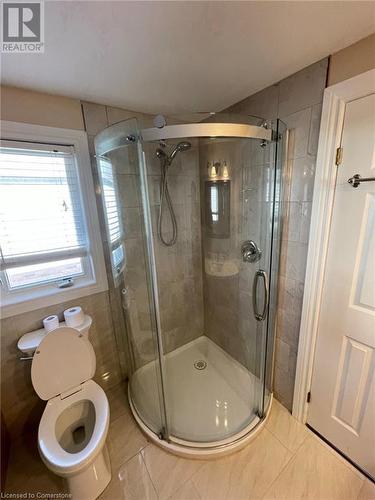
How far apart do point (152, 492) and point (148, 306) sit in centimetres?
100

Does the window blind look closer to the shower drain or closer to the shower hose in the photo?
the shower hose

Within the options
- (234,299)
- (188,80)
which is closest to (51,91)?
(188,80)

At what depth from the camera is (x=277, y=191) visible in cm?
133

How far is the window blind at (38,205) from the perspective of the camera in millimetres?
1274

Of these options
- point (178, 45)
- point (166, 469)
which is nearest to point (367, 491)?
point (166, 469)

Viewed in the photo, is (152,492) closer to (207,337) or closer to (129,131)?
(207,337)

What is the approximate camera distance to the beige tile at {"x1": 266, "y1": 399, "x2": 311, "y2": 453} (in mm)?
1373

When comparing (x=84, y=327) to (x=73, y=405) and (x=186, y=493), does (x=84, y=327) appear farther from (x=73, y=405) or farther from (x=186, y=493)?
(x=186, y=493)

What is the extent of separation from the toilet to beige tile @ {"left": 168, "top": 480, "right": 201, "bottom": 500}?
1.31 feet

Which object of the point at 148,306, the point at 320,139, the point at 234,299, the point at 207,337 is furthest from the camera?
the point at 207,337

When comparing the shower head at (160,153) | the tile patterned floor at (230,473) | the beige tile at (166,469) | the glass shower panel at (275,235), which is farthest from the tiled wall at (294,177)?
the beige tile at (166,469)

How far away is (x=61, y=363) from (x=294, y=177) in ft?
5.95

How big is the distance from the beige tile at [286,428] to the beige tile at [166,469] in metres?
0.56

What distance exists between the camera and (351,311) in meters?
1.13
